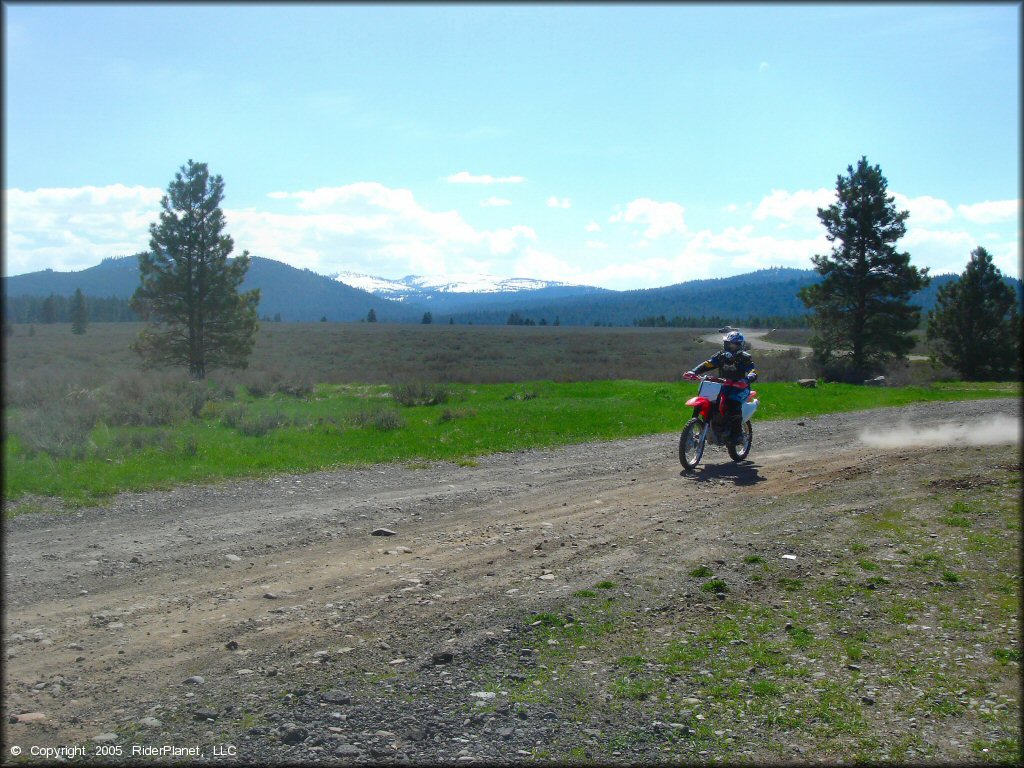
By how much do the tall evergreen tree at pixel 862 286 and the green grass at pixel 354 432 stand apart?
7.68 m

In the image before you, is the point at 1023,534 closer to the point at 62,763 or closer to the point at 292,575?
the point at 292,575

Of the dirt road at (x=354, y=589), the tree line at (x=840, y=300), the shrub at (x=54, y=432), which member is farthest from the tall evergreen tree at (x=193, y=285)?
the dirt road at (x=354, y=589)

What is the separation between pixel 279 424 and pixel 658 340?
199 feet

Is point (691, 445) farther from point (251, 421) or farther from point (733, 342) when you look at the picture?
point (251, 421)

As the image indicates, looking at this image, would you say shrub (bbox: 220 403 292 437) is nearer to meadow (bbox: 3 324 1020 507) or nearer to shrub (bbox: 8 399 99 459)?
meadow (bbox: 3 324 1020 507)

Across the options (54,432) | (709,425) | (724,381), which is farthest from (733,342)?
(54,432)

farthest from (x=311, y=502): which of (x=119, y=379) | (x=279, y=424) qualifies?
(x=119, y=379)

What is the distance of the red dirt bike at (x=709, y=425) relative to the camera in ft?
37.4

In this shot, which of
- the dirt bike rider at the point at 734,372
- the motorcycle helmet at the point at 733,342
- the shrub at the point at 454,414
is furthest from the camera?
the shrub at the point at 454,414

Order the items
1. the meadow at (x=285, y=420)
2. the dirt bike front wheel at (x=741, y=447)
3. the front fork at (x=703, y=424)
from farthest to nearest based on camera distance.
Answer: the dirt bike front wheel at (x=741, y=447) → the front fork at (x=703, y=424) → the meadow at (x=285, y=420)

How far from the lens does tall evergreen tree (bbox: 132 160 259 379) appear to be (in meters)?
27.1

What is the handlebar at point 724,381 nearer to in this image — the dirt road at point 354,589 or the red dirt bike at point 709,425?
the red dirt bike at point 709,425

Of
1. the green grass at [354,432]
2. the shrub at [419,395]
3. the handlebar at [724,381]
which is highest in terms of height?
the handlebar at [724,381]

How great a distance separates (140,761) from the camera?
3529 millimetres
